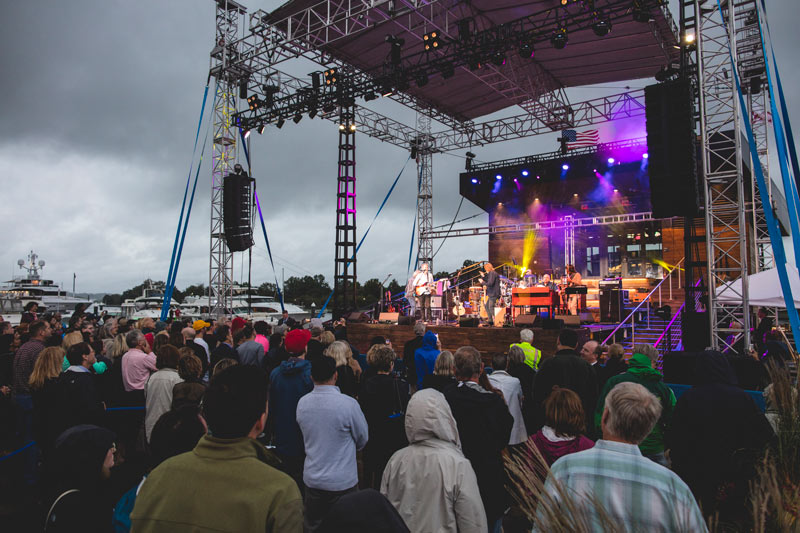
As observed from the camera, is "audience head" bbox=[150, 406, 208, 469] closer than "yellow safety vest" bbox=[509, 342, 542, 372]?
Yes

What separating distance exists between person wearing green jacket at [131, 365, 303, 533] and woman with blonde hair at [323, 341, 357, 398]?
262 cm

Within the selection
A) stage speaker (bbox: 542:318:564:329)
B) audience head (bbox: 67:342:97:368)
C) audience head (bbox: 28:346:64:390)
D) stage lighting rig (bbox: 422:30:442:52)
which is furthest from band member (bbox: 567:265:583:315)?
audience head (bbox: 28:346:64:390)

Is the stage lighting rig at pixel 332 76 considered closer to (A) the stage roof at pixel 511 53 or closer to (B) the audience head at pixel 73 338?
(A) the stage roof at pixel 511 53

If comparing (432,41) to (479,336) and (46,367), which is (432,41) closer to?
(479,336)

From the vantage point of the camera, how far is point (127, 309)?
22.0 metres

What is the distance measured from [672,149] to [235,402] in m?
7.97

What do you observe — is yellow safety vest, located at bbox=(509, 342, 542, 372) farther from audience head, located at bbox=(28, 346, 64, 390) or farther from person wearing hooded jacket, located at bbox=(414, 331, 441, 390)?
audience head, located at bbox=(28, 346, 64, 390)

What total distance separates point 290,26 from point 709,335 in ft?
37.6

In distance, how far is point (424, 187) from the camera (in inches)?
778

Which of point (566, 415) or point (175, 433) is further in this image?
point (566, 415)

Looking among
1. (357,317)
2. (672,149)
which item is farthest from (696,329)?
(357,317)

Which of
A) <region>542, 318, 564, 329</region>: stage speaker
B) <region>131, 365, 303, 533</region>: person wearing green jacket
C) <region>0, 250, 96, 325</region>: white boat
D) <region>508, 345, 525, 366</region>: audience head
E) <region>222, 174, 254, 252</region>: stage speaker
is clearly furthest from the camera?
<region>0, 250, 96, 325</region>: white boat

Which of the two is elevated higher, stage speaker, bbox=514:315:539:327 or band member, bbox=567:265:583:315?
band member, bbox=567:265:583:315

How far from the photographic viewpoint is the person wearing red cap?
3.49m
